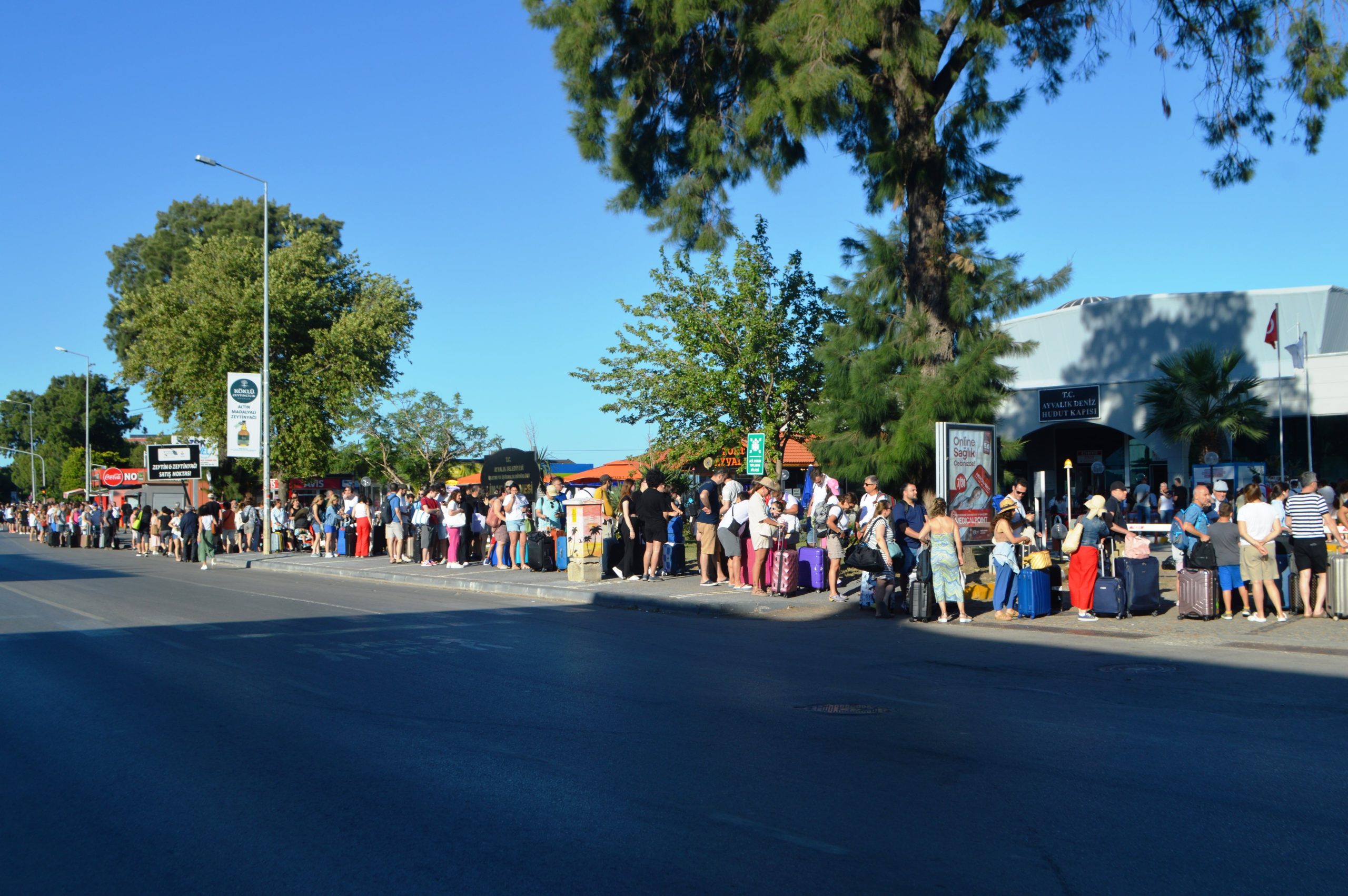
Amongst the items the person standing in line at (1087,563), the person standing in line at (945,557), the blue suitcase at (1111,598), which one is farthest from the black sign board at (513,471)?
the blue suitcase at (1111,598)

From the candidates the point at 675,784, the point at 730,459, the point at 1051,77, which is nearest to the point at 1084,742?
the point at 675,784

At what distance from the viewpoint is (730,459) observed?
32.9m

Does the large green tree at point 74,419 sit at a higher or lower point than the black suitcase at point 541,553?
higher

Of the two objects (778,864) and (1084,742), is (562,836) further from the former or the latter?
(1084,742)

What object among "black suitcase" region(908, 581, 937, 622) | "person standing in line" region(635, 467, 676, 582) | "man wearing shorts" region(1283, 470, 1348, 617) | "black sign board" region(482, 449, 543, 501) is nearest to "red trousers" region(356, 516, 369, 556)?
"black sign board" region(482, 449, 543, 501)

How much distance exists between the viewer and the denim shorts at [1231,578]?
44.7 feet

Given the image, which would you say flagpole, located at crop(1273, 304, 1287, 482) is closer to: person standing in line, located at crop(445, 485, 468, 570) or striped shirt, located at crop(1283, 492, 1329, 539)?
striped shirt, located at crop(1283, 492, 1329, 539)

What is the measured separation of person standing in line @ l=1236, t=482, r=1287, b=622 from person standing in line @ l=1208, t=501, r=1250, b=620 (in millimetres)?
87

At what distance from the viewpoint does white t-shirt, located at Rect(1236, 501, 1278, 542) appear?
1307 cm

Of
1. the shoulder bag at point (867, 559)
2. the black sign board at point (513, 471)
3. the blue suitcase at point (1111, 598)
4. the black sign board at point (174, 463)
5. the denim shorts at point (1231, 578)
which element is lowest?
the blue suitcase at point (1111, 598)

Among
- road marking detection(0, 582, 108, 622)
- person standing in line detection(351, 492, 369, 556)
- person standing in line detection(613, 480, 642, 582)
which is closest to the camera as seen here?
road marking detection(0, 582, 108, 622)

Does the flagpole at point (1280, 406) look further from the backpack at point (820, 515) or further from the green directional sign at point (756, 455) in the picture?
the green directional sign at point (756, 455)

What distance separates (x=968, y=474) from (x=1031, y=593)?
2837 mm

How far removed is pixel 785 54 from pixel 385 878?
1515 cm
